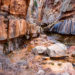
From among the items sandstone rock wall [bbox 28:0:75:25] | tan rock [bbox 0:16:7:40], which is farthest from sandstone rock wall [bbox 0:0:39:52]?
sandstone rock wall [bbox 28:0:75:25]

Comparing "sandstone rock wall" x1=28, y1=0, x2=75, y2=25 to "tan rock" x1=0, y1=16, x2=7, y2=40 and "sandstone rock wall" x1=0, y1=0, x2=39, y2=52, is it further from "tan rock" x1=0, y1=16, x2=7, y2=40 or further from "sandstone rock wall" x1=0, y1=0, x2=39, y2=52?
"tan rock" x1=0, y1=16, x2=7, y2=40

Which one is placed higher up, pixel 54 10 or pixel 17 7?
pixel 54 10

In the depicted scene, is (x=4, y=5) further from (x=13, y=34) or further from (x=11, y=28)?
(x=13, y=34)

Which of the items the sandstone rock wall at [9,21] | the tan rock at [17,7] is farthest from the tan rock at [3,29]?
the tan rock at [17,7]

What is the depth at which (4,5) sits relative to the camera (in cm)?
412

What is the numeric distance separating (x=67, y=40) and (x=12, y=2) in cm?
527

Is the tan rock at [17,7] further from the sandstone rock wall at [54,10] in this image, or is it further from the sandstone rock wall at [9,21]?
the sandstone rock wall at [54,10]

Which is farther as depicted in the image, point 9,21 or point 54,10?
point 54,10

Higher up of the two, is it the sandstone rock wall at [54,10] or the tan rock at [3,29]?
the sandstone rock wall at [54,10]

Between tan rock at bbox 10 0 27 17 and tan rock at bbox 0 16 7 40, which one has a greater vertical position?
tan rock at bbox 10 0 27 17

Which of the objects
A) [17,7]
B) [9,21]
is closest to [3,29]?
[9,21]

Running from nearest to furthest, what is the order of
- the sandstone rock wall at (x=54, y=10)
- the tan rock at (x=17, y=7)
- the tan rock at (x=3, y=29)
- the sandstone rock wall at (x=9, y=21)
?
the tan rock at (x=3, y=29) → the sandstone rock wall at (x=9, y=21) → the tan rock at (x=17, y=7) → the sandstone rock wall at (x=54, y=10)

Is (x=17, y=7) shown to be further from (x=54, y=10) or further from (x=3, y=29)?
(x=54, y=10)

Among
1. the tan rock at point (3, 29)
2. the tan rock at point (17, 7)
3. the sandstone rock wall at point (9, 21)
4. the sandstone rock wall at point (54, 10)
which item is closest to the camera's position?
the tan rock at point (3, 29)
